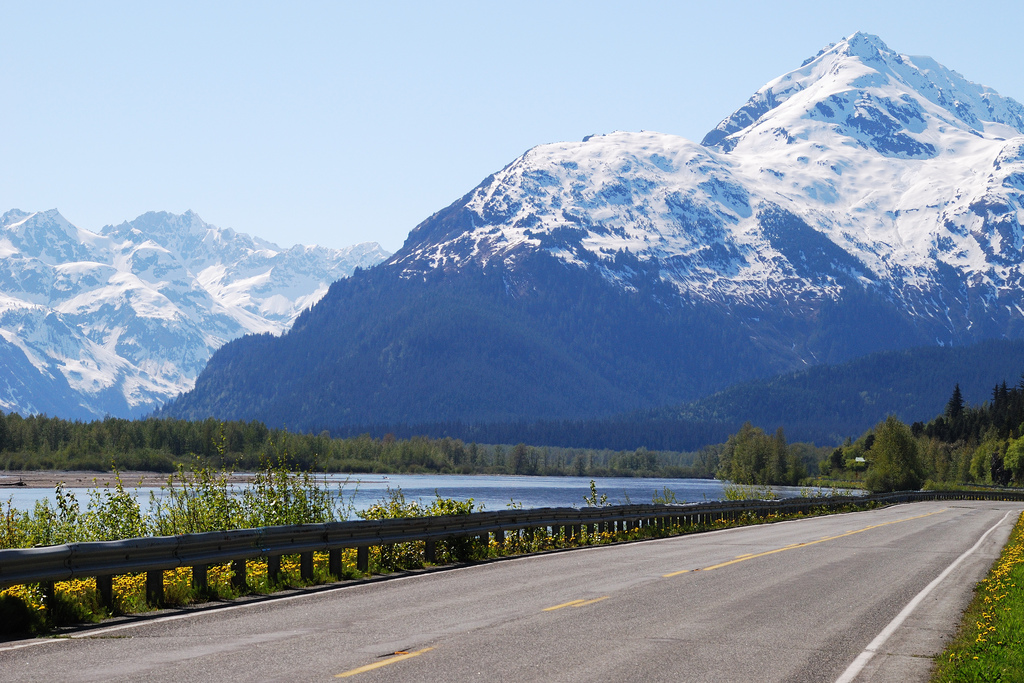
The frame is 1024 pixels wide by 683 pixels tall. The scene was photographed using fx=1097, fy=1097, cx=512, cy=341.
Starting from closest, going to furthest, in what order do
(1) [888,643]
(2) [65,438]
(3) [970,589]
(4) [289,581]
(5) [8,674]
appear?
(5) [8,674] → (1) [888,643] → (4) [289,581] → (3) [970,589] → (2) [65,438]

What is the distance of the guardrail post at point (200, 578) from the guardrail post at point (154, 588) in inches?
31.1

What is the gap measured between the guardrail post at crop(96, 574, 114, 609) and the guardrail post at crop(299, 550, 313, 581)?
419 centimetres

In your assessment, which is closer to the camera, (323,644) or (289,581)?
(323,644)

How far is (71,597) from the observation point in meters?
14.1

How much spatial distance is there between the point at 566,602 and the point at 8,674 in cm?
809

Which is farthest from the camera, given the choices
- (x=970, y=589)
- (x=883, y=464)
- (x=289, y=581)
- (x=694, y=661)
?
(x=883, y=464)

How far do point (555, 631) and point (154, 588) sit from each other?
567 centimetres

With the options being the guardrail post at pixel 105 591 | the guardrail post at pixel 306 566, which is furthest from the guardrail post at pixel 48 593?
the guardrail post at pixel 306 566

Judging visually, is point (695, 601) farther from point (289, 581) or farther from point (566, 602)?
point (289, 581)

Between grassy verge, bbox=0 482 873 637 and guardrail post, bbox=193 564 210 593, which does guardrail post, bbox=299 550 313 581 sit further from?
guardrail post, bbox=193 564 210 593

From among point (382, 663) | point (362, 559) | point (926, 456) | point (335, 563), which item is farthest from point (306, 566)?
point (926, 456)

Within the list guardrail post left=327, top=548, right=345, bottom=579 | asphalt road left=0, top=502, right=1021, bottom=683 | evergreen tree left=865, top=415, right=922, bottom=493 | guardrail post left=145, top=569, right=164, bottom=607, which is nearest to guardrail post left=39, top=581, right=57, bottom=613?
asphalt road left=0, top=502, right=1021, bottom=683

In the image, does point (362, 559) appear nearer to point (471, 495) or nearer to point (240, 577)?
point (240, 577)

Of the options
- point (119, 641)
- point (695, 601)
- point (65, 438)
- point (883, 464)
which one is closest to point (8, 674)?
point (119, 641)
